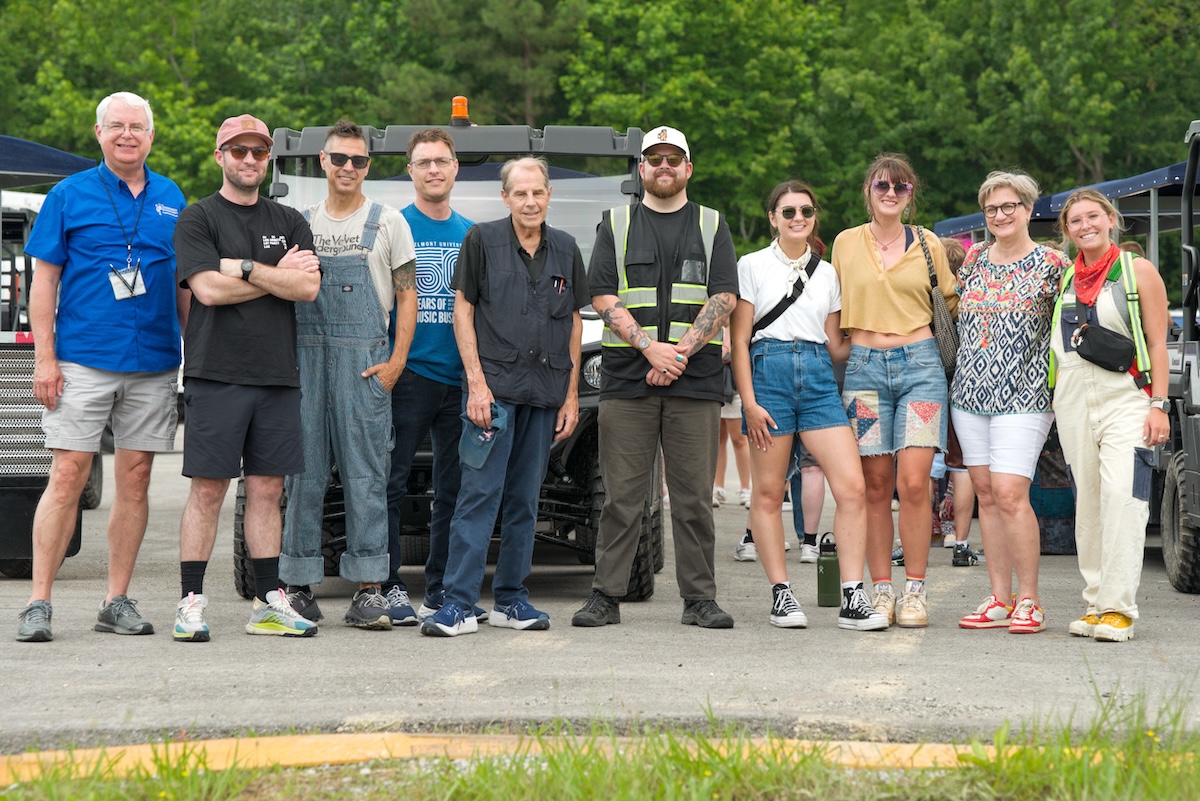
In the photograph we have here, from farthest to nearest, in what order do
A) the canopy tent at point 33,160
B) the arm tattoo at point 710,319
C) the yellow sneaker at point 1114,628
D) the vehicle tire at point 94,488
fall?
the vehicle tire at point 94,488 → the canopy tent at point 33,160 → the arm tattoo at point 710,319 → the yellow sneaker at point 1114,628

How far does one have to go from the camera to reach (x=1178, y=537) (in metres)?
8.14

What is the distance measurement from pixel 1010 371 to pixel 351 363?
2.83 metres

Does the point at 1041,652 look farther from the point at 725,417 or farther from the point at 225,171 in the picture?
the point at 725,417

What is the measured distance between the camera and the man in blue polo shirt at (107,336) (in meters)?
6.07

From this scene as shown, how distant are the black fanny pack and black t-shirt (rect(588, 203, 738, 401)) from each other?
1.47 m

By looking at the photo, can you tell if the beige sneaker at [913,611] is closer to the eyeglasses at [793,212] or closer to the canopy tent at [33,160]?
the eyeglasses at [793,212]

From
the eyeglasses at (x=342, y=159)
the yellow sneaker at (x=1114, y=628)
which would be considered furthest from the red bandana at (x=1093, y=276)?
the eyeglasses at (x=342, y=159)

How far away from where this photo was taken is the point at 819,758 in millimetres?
3979

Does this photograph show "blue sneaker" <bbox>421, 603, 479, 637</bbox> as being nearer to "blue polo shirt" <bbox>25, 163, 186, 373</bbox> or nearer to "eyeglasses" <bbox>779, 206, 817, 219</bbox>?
"blue polo shirt" <bbox>25, 163, 186, 373</bbox>

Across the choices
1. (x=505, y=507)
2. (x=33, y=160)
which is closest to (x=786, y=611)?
(x=505, y=507)

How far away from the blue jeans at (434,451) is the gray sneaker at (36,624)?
148 centimetres

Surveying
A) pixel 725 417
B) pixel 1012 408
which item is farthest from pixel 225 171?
pixel 725 417

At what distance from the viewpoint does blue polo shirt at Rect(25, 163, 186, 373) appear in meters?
6.07

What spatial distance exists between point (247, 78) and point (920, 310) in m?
35.9
